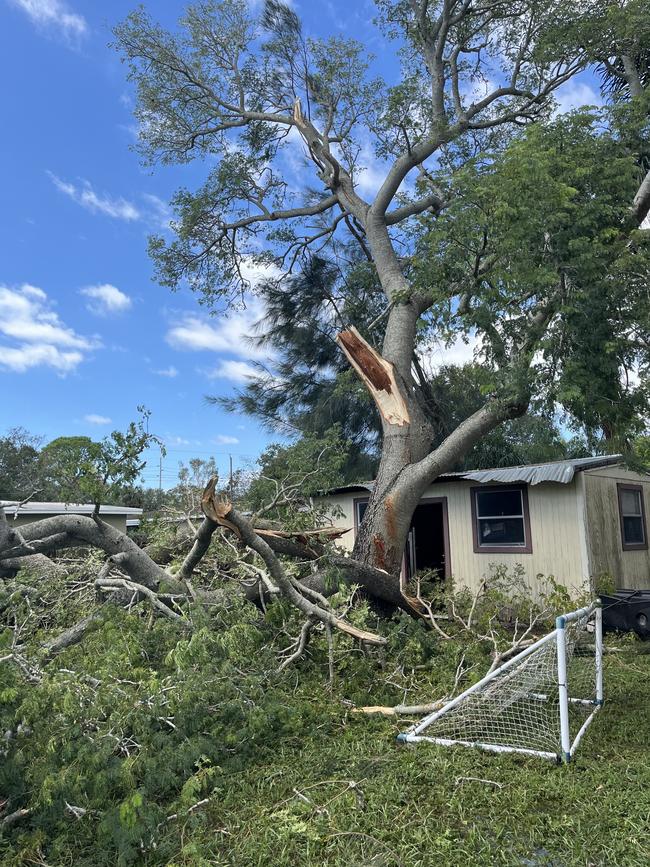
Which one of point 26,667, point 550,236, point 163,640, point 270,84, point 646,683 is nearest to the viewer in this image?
point 26,667

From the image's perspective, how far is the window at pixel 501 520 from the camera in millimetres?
10078

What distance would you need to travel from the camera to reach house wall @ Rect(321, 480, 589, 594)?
9453 millimetres

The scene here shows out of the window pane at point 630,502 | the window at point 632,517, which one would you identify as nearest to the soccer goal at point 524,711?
the window at point 632,517

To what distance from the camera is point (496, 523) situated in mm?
10500

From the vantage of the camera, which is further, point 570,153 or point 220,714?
point 570,153

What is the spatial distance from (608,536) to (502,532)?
1611 mm

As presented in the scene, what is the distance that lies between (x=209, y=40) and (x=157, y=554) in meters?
10.6

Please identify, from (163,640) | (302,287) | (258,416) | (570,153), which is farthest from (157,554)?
(302,287)

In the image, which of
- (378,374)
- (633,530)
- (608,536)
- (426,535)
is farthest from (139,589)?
(426,535)

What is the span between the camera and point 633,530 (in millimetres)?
10703

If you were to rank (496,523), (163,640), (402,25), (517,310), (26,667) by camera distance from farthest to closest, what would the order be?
1. (402,25)
2. (496,523)
3. (517,310)
4. (163,640)
5. (26,667)

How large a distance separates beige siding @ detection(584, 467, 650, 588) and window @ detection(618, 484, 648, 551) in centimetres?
13

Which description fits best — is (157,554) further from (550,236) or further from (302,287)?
(302,287)

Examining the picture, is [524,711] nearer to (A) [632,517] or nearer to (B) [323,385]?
(A) [632,517]
